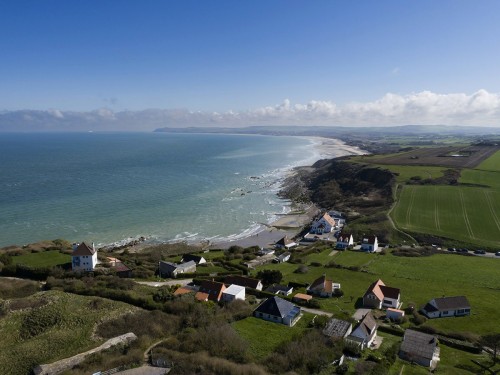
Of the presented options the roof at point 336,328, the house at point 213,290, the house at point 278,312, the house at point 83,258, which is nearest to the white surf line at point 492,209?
the roof at point 336,328

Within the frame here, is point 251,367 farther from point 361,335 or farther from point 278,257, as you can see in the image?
point 278,257

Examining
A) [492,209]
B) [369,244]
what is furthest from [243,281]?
[492,209]

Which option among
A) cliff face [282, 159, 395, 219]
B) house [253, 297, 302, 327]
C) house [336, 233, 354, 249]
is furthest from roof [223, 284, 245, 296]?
cliff face [282, 159, 395, 219]

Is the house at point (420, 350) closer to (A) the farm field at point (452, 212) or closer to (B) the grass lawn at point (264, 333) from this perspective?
(B) the grass lawn at point (264, 333)

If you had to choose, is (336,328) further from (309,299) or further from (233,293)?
(233,293)

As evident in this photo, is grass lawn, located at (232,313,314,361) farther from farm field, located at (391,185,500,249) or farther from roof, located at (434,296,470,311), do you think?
farm field, located at (391,185,500,249)

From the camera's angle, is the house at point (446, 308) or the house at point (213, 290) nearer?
the house at point (446, 308)

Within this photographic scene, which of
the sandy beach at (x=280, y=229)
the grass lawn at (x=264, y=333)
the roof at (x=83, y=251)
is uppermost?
the roof at (x=83, y=251)
